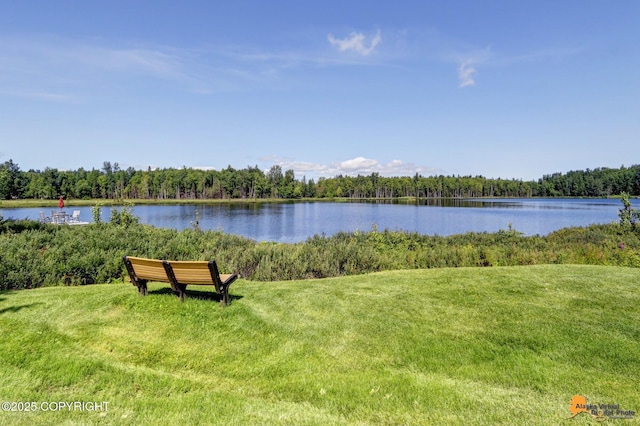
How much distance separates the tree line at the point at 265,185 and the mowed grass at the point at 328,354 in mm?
122524

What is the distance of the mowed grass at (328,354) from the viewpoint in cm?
383

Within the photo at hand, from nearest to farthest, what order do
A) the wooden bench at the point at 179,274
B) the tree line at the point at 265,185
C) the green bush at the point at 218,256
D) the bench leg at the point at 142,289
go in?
the wooden bench at the point at 179,274, the bench leg at the point at 142,289, the green bush at the point at 218,256, the tree line at the point at 265,185

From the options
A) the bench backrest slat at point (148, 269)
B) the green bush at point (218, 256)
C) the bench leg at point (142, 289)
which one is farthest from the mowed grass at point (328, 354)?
the green bush at point (218, 256)

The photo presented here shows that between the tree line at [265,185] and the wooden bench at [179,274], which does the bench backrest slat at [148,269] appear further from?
the tree line at [265,185]

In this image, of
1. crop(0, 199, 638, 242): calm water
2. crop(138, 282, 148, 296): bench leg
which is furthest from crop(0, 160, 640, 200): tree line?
crop(138, 282, 148, 296): bench leg

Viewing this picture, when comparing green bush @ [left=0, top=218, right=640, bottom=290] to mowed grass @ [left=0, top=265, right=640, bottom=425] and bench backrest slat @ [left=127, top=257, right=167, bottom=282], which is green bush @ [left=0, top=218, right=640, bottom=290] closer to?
mowed grass @ [left=0, top=265, right=640, bottom=425]

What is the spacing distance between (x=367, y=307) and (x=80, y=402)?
4.65 metres

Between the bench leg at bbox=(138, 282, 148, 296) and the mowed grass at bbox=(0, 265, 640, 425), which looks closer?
the mowed grass at bbox=(0, 265, 640, 425)

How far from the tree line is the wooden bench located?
12139cm

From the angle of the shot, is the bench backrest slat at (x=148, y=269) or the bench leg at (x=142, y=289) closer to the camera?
the bench backrest slat at (x=148, y=269)

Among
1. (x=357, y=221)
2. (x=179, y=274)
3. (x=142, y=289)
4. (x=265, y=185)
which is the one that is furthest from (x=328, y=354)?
(x=265, y=185)

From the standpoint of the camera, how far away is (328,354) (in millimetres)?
5191

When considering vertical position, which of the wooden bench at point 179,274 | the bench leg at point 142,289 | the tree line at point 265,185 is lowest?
the bench leg at point 142,289

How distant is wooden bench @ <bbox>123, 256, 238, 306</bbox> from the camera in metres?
6.24
